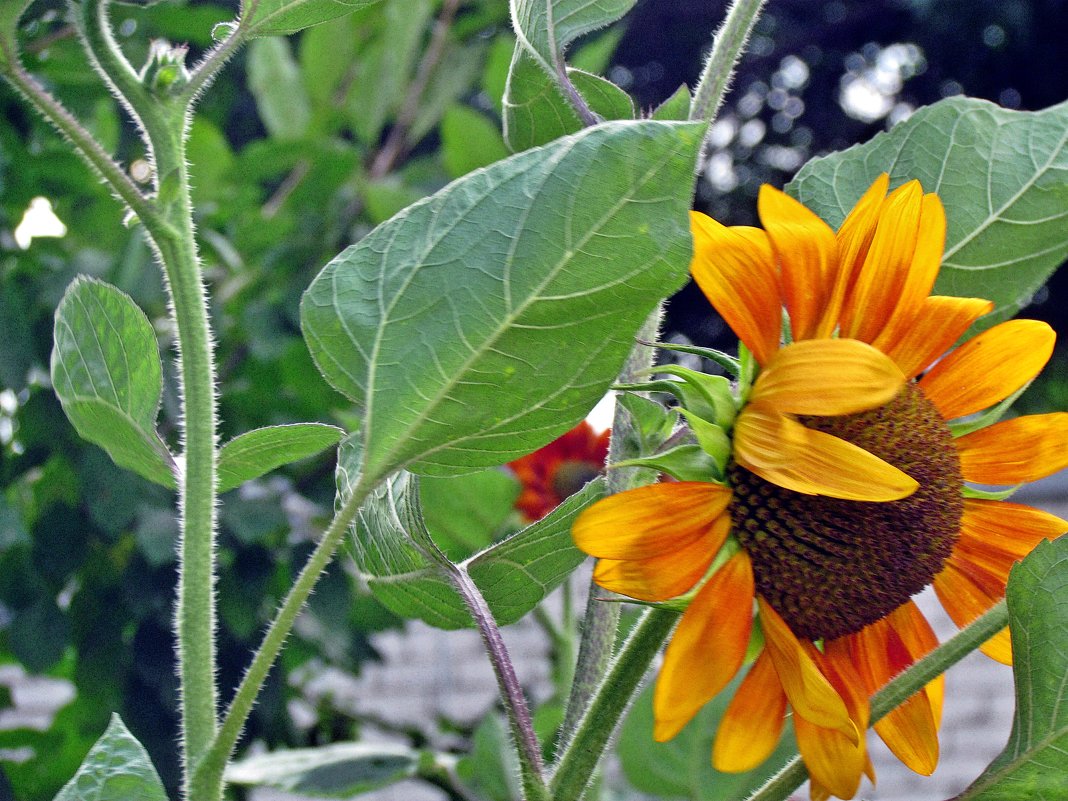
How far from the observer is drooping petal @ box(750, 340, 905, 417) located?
0.27 metres

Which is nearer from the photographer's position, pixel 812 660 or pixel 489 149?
pixel 812 660

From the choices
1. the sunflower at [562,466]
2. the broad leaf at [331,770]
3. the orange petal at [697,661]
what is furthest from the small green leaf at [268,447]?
the sunflower at [562,466]

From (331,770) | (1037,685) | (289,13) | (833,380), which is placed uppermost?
(289,13)

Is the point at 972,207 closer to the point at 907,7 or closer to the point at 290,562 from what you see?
the point at 290,562

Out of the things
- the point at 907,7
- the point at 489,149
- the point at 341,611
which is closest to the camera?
the point at 341,611

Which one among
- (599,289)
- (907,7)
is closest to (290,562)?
(599,289)

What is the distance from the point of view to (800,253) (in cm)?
31

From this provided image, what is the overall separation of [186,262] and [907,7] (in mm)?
3112

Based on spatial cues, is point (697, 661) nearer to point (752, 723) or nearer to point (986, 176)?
point (752, 723)

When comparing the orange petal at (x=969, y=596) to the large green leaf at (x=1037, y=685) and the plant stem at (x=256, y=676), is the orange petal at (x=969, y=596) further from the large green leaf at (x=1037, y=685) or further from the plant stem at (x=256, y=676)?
the plant stem at (x=256, y=676)

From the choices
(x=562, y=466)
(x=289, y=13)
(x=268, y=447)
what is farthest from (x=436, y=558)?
(x=562, y=466)

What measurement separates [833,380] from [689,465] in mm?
45

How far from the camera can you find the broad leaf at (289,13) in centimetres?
32

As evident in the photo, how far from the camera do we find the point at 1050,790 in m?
0.32
